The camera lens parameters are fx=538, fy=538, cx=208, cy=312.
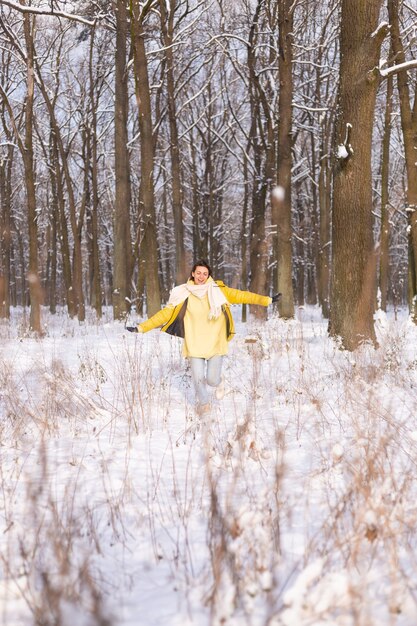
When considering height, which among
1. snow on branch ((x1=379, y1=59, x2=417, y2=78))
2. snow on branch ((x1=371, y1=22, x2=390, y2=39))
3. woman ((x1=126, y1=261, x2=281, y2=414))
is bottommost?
woman ((x1=126, y1=261, x2=281, y2=414))

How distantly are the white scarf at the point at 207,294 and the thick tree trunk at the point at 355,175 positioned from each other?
2.37 m

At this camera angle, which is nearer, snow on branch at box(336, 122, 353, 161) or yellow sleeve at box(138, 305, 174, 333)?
yellow sleeve at box(138, 305, 174, 333)

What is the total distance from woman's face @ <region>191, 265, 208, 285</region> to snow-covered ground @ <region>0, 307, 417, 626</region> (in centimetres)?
118

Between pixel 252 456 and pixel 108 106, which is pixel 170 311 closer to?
pixel 252 456

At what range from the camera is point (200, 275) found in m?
5.43

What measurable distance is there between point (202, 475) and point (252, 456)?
0.42m

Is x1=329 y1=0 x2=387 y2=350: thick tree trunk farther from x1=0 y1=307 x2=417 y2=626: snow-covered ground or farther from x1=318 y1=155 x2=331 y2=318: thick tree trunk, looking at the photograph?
x1=318 y1=155 x2=331 y2=318: thick tree trunk

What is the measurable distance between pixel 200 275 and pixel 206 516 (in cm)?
309

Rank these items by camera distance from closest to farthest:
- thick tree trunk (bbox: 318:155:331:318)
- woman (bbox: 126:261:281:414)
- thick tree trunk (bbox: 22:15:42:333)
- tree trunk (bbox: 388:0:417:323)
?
woman (bbox: 126:261:281:414), tree trunk (bbox: 388:0:417:323), thick tree trunk (bbox: 22:15:42:333), thick tree trunk (bbox: 318:155:331:318)

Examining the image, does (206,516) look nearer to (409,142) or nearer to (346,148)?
(346,148)

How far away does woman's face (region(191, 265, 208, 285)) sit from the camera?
5.42 m

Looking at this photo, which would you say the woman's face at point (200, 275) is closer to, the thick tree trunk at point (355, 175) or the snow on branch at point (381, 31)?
the thick tree trunk at point (355, 175)

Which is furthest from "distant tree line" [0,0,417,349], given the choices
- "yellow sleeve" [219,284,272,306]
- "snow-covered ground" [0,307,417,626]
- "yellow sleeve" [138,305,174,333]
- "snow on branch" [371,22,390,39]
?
"snow-covered ground" [0,307,417,626]

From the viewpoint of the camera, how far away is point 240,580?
2.01 meters
